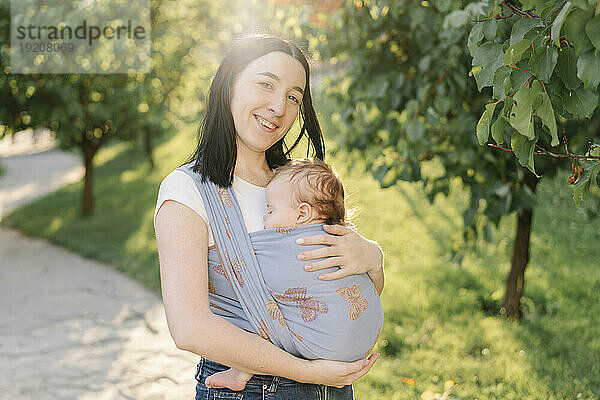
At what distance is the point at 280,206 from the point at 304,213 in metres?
0.07

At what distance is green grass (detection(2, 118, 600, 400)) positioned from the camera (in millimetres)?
3840

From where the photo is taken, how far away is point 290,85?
1.76 meters

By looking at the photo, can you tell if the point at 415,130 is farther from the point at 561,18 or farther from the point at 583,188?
the point at 561,18

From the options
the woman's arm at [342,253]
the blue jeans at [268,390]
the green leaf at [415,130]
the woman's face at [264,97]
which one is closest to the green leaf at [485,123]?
the woman's arm at [342,253]

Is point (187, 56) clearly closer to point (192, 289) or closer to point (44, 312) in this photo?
point (44, 312)

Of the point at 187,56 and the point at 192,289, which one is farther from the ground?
the point at 192,289

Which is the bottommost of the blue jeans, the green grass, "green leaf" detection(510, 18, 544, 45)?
the green grass

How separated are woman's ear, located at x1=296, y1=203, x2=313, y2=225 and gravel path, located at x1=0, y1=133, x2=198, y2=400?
2.66 m

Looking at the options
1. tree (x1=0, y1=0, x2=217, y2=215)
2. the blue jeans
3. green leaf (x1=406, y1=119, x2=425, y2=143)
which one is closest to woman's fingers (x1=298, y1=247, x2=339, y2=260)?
the blue jeans

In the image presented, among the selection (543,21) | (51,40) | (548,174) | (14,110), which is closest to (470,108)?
(548,174)

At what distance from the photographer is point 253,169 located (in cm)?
184

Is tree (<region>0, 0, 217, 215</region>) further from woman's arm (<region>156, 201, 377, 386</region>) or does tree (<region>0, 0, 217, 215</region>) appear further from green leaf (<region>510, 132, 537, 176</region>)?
green leaf (<region>510, 132, 537, 176</region>)

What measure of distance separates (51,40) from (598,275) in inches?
231

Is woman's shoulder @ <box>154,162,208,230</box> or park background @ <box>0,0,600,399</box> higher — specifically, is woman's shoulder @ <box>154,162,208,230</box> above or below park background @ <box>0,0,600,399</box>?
above
